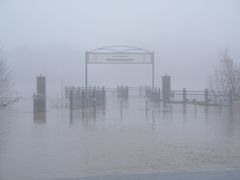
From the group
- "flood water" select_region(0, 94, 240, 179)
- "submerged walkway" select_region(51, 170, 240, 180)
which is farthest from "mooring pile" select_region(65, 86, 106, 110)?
"submerged walkway" select_region(51, 170, 240, 180)

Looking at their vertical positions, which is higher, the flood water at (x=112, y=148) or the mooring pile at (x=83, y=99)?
the mooring pile at (x=83, y=99)

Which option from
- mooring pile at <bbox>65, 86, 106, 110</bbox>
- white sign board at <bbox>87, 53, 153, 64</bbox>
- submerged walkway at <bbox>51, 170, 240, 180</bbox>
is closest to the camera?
submerged walkway at <bbox>51, 170, 240, 180</bbox>

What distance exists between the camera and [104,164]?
890 cm

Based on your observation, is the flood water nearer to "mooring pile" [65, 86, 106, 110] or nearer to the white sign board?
"mooring pile" [65, 86, 106, 110]

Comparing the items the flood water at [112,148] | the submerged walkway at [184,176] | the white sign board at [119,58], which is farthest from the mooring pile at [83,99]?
the submerged walkway at [184,176]

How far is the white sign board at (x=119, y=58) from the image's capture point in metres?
32.3

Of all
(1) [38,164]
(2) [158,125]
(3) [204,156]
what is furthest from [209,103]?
(1) [38,164]

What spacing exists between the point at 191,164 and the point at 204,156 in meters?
0.97

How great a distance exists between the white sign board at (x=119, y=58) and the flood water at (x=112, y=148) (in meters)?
15.8

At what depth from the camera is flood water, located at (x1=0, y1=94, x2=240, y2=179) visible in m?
8.51

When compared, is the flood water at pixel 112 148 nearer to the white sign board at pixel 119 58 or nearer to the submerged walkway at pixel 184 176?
the submerged walkway at pixel 184 176

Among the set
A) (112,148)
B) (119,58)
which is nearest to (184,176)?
(112,148)

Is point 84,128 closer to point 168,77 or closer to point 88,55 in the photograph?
point 88,55

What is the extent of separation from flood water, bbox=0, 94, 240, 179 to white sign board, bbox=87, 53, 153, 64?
15843mm
